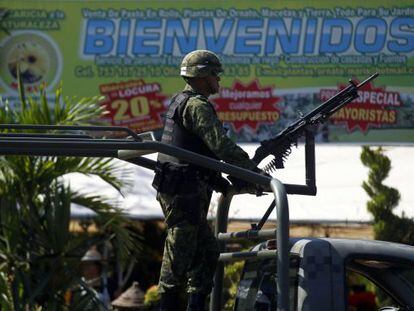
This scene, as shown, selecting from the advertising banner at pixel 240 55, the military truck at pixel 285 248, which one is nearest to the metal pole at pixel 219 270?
the military truck at pixel 285 248

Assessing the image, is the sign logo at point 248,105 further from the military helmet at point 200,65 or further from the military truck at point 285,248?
the military helmet at point 200,65

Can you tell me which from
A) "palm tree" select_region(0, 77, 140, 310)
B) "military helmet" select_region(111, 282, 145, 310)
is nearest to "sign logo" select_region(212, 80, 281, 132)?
"military helmet" select_region(111, 282, 145, 310)

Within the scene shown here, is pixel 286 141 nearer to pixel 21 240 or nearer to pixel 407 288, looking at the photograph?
pixel 407 288

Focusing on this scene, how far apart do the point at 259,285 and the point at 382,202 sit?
563cm

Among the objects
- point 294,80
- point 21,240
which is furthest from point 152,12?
point 21,240

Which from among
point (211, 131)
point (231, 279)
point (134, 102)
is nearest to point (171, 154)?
point (211, 131)

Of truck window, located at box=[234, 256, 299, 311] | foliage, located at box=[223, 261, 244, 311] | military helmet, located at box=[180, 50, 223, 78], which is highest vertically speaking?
military helmet, located at box=[180, 50, 223, 78]

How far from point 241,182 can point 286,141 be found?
0.28 metres

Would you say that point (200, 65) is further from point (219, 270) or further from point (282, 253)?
point (282, 253)

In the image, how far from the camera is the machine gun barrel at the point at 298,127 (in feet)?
14.0

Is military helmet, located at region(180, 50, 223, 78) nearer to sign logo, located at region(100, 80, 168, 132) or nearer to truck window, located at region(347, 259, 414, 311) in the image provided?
truck window, located at region(347, 259, 414, 311)

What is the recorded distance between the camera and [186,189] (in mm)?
4234

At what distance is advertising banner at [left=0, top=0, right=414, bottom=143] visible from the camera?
35.4 ft

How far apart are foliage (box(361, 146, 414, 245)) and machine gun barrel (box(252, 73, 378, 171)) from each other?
5.47 meters
